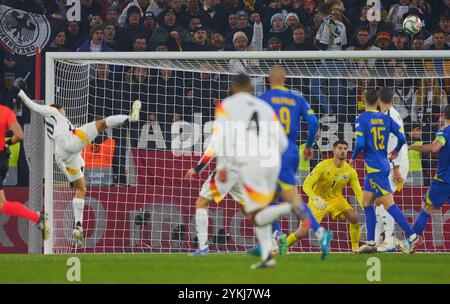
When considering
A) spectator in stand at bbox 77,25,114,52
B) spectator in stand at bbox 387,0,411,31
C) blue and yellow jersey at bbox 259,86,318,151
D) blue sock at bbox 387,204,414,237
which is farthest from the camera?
spectator in stand at bbox 387,0,411,31

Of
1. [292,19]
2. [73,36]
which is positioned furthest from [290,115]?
[73,36]

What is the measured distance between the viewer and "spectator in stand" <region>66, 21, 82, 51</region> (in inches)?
856

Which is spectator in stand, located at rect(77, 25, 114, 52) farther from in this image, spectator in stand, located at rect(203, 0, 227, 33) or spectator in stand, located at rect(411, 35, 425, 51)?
spectator in stand, located at rect(411, 35, 425, 51)

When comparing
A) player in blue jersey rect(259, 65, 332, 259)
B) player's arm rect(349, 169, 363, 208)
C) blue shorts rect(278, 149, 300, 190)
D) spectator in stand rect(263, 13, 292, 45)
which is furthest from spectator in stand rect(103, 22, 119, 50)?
blue shorts rect(278, 149, 300, 190)

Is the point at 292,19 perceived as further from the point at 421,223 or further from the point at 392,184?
the point at 421,223

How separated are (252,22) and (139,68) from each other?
3.03 metres

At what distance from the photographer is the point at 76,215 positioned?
18.2m

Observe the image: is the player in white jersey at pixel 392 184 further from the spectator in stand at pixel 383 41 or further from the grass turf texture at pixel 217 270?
the spectator in stand at pixel 383 41

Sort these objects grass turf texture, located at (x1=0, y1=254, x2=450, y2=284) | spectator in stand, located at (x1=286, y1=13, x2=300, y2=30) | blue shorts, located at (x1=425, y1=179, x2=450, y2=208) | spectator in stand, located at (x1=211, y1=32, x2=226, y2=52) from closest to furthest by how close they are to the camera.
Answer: grass turf texture, located at (x1=0, y1=254, x2=450, y2=284) < blue shorts, located at (x1=425, y1=179, x2=450, y2=208) < spectator in stand, located at (x1=211, y1=32, x2=226, y2=52) < spectator in stand, located at (x1=286, y1=13, x2=300, y2=30)

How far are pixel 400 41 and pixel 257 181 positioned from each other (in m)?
9.60

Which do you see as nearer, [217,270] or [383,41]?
[217,270]

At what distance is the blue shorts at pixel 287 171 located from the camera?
13.7 m

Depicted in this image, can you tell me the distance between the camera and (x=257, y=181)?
38.7 feet

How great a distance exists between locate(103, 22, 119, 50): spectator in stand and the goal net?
6.33 feet
